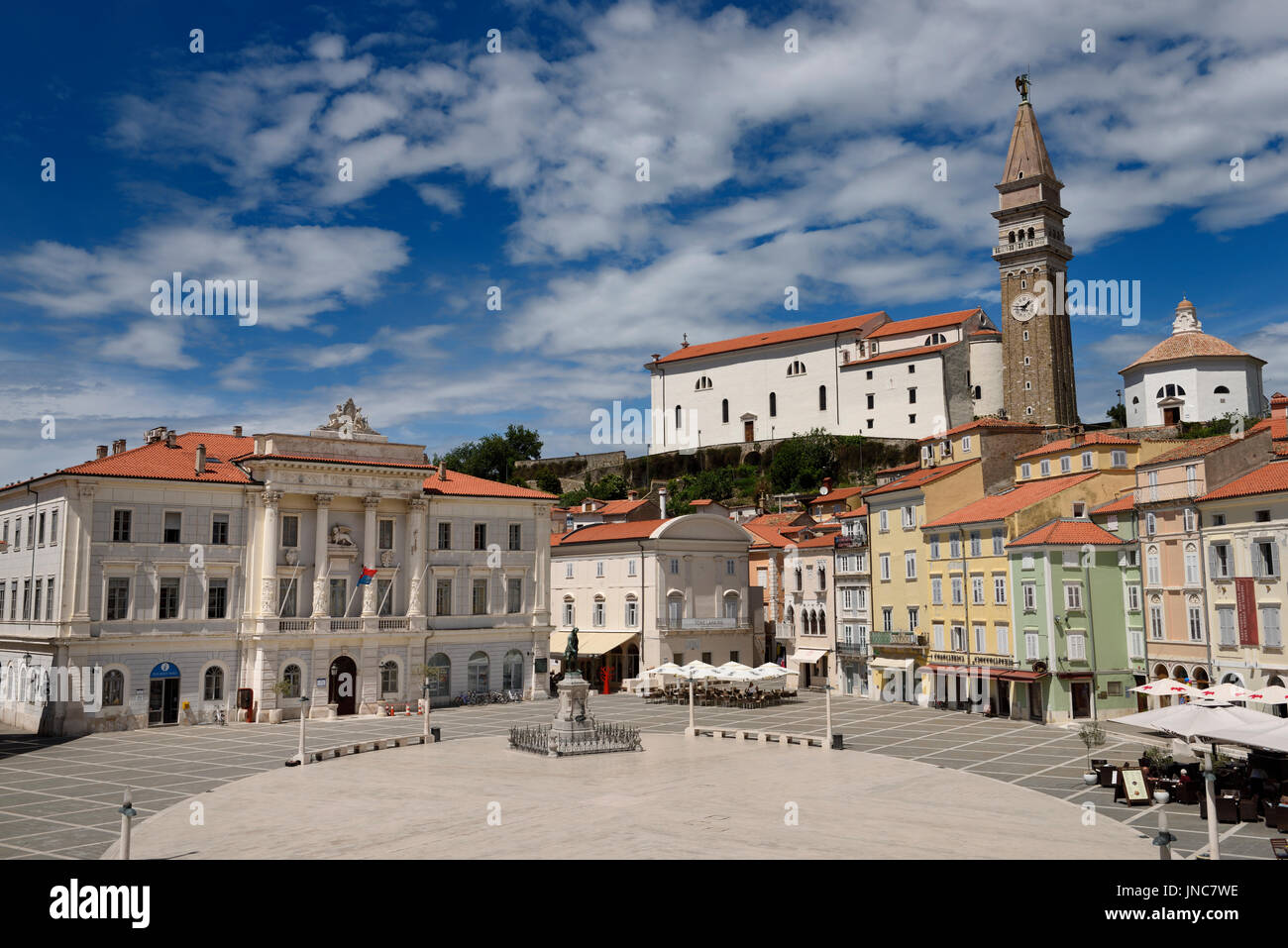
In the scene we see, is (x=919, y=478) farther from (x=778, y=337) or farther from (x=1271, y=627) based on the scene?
(x=778, y=337)

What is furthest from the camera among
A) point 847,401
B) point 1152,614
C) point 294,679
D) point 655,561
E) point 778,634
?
point 847,401

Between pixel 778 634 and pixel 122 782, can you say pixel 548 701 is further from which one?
pixel 122 782

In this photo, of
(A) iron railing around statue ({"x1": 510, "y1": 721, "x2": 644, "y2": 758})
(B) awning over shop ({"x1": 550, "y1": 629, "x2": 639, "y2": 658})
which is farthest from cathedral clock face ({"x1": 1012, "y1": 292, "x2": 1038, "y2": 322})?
(A) iron railing around statue ({"x1": 510, "y1": 721, "x2": 644, "y2": 758})

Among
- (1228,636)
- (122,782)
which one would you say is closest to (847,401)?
(1228,636)

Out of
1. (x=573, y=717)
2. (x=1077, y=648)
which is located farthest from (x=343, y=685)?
(x=1077, y=648)

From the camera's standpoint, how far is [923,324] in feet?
429

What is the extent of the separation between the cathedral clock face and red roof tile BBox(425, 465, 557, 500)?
8113 cm

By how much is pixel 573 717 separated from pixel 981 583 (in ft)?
86.3

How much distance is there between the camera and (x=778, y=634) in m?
76.1

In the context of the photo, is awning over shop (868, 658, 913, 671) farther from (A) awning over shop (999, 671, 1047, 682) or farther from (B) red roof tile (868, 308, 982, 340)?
(B) red roof tile (868, 308, 982, 340)

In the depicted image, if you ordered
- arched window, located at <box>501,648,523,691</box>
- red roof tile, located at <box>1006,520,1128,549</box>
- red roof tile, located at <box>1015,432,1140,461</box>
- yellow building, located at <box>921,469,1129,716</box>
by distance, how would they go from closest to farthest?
red roof tile, located at <box>1006,520,1128,549</box>
yellow building, located at <box>921,469,1129,716</box>
red roof tile, located at <box>1015,432,1140,461</box>
arched window, located at <box>501,648,523,691</box>

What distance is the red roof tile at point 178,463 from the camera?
5012 centimetres

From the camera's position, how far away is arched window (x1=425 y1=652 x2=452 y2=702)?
58438 mm
